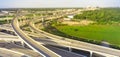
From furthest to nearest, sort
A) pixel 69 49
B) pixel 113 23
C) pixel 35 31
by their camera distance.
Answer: pixel 113 23, pixel 35 31, pixel 69 49

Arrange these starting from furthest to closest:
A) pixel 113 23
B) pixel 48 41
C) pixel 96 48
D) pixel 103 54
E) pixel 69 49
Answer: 1. pixel 113 23
2. pixel 48 41
3. pixel 69 49
4. pixel 96 48
5. pixel 103 54

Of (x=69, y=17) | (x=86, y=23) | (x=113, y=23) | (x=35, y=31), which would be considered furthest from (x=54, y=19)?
(x=35, y=31)

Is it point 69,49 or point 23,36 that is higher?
point 23,36

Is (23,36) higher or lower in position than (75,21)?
higher

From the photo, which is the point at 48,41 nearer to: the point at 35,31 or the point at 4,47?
the point at 4,47

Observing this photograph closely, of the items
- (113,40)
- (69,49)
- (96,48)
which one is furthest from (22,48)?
(113,40)

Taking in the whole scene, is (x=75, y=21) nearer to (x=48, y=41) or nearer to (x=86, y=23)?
(x=86, y=23)

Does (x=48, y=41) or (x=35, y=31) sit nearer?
(x=48, y=41)

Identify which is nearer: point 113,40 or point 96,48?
point 96,48

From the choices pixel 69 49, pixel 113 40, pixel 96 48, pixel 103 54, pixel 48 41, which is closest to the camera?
pixel 103 54

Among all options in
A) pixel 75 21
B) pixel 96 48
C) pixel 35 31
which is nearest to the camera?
pixel 96 48
